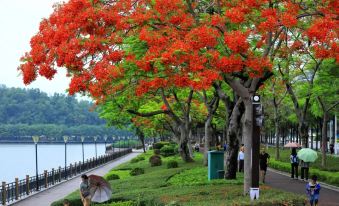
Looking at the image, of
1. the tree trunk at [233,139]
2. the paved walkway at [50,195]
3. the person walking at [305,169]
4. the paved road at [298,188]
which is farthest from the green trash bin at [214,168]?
the paved walkway at [50,195]

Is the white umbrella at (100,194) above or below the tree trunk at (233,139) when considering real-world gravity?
below

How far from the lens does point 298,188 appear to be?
2691 centimetres

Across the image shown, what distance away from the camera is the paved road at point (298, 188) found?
22005 millimetres

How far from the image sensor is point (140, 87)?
21.1 metres

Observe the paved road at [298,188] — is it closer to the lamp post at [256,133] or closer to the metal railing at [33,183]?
the lamp post at [256,133]

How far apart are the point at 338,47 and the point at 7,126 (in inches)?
7208

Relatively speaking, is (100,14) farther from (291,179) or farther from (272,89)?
(272,89)

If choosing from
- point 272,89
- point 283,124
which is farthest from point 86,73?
point 283,124

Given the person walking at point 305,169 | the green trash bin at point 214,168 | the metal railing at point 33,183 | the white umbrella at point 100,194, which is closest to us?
the white umbrella at point 100,194

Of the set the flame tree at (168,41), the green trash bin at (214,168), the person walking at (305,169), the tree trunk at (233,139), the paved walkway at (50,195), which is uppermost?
the flame tree at (168,41)

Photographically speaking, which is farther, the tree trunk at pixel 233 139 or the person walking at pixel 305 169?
the person walking at pixel 305 169

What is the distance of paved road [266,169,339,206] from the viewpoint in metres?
22.0

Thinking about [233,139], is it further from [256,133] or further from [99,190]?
[256,133]

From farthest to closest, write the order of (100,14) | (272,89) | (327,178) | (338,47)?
1. (272,89)
2. (327,178)
3. (100,14)
4. (338,47)
